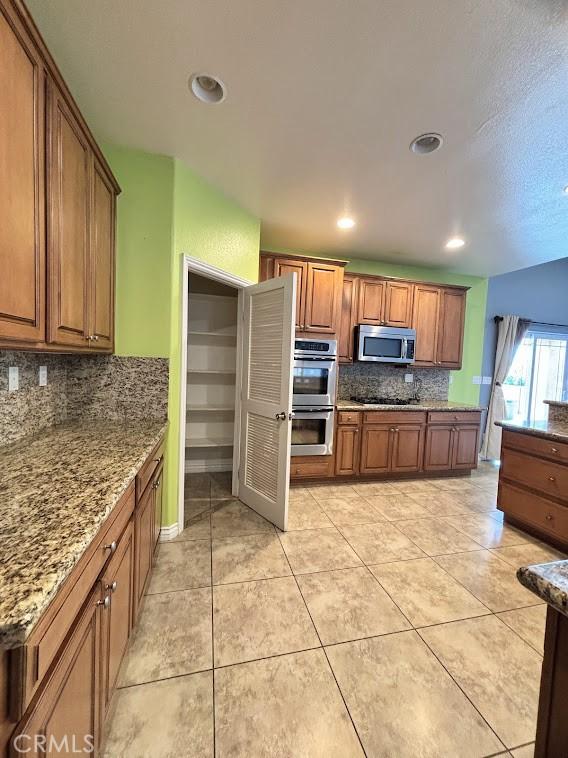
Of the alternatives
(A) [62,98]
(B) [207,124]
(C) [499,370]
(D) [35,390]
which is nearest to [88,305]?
(D) [35,390]

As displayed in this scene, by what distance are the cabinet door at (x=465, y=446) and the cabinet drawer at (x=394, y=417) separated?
55 cm

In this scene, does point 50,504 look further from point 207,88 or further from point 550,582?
point 207,88

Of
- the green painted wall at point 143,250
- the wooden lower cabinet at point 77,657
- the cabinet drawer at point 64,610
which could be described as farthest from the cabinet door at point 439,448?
the cabinet drawer at point 64,610

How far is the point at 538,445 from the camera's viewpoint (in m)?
2.54

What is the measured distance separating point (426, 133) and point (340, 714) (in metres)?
2.85

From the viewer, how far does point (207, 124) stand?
1.83 metres

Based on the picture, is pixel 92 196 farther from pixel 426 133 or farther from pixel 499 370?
pixel 499 370

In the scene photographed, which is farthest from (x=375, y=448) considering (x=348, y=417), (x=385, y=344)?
(x=385, y=344)

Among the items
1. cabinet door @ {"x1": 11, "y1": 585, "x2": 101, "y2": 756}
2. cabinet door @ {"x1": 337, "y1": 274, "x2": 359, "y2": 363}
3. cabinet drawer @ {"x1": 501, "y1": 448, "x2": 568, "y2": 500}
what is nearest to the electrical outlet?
cabinet door @ {"x1": 11, "y1": 585, "x2": 101, "y2": 756}

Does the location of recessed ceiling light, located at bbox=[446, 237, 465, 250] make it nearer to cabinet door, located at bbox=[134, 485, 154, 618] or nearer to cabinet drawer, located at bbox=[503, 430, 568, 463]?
cabinet drawer, located at bbox=[503, 430, 568, 463]

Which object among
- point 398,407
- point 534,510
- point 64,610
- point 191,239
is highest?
point 191,239

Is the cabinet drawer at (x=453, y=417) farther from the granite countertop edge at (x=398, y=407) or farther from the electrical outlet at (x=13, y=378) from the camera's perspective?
the electrical outlet at (x=13, y=378)

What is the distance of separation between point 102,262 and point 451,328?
3939mm

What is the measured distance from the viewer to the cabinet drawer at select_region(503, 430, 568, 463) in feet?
7.78
